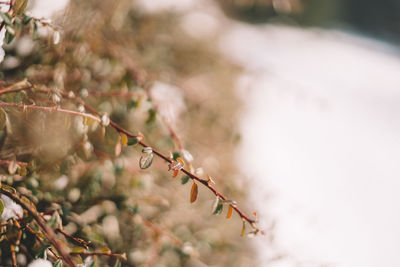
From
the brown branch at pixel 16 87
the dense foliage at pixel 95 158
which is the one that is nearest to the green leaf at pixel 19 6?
the dense foliage at pixel 95 158

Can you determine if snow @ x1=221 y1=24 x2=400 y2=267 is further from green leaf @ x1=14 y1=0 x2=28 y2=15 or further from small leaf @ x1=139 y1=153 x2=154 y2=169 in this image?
green leaf @ x1=14 y1=0 x2=28 y2=15

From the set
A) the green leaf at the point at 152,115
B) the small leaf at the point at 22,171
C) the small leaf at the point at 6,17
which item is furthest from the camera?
the green leaf at the point at 152,115

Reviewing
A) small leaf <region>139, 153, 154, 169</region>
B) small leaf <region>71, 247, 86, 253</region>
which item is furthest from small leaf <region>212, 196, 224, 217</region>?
small leaf <region>71, 247, 86, 253</region>

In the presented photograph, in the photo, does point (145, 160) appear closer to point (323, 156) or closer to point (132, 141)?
point (132, 141)

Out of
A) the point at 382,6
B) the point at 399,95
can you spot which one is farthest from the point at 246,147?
the point at 382,6

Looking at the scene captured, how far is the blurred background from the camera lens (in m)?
1.38

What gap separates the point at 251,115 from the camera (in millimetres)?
2740

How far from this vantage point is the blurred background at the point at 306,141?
1.38 meters

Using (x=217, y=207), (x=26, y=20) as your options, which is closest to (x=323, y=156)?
(x=217, y=207)

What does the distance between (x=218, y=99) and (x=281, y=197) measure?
2.98 feet

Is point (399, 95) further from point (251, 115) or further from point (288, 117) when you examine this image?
point (251, 115)

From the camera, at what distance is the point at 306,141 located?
8.52ft

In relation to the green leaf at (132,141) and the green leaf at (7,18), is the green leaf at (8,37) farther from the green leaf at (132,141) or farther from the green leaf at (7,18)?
the green leaf at (132,141)

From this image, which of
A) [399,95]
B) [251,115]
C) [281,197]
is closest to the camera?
[281,197]
